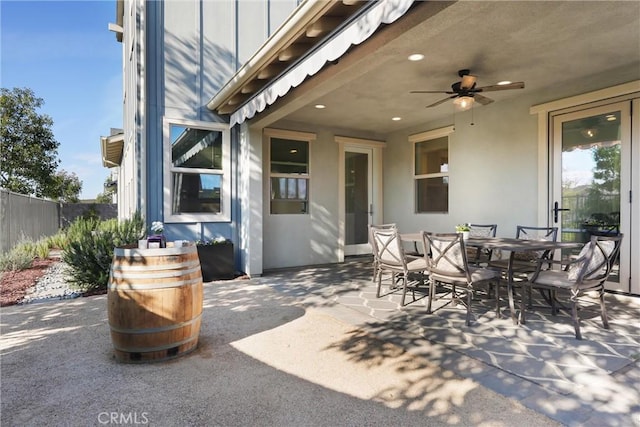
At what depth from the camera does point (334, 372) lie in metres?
2.26

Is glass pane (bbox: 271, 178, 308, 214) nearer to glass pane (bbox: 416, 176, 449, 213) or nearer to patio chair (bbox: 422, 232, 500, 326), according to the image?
glass pane (bbox: 416, 176, 449, 213)

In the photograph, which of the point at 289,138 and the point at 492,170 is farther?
the point at 289,138

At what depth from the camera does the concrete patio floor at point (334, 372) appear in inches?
70.7

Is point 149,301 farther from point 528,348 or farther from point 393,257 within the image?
point 528,348

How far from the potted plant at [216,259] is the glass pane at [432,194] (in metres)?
3.93

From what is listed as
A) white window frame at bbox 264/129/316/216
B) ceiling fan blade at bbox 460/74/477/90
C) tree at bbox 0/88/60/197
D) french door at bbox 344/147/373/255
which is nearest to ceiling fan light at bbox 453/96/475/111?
ceiling fan blade at bbox 460/74/477/90

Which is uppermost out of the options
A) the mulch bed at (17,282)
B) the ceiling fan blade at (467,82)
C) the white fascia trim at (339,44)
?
the ceiling fan blade at (467,82)

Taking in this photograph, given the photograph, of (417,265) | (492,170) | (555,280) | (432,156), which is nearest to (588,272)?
(555,280)

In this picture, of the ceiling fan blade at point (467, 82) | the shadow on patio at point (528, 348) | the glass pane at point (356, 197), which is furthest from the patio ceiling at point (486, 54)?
the shadow on patio at point (528, 348)

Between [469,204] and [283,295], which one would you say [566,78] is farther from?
[283,295]

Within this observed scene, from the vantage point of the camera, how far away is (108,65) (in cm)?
1106

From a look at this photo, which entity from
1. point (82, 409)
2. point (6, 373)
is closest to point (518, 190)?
point (82, 409)

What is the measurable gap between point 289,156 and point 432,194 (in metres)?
2.93

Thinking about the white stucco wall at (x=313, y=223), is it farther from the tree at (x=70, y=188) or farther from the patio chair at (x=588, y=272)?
the tree at (x=70, y=188)
